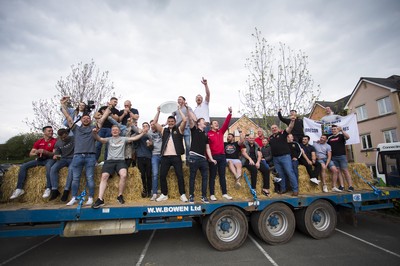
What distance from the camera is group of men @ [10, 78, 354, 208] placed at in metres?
5.08

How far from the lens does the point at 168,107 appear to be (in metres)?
6.49

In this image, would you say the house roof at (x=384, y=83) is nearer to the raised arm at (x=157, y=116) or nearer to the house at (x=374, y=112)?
the house at (x=374, y=112)

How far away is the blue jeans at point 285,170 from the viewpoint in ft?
19.0

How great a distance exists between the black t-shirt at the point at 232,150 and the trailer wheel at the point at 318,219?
238 centimetres

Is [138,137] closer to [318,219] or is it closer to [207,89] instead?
[207,89]

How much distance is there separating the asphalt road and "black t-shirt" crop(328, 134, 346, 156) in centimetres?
253

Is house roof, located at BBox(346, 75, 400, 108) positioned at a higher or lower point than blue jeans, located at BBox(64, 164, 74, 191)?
higher

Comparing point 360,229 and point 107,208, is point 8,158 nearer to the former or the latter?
point 107,208

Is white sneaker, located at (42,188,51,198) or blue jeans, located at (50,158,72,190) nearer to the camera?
white sneaker, located at (42,188,51,198)

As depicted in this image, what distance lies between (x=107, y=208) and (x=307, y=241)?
17.4 feet

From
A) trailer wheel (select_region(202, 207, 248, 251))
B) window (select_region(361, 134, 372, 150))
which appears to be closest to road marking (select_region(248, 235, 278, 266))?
trailer wheel (select_region(202, 207, 248, 251))

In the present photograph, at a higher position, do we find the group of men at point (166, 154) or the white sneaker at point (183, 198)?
the group of men at point (166, 154)

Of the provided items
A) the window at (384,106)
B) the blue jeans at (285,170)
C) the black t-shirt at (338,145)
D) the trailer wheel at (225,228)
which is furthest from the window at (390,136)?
the trailer wheel at (225,228)

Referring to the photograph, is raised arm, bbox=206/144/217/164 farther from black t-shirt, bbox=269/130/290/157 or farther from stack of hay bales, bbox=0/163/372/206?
black t-shirt, bbox=269/130/290/157
